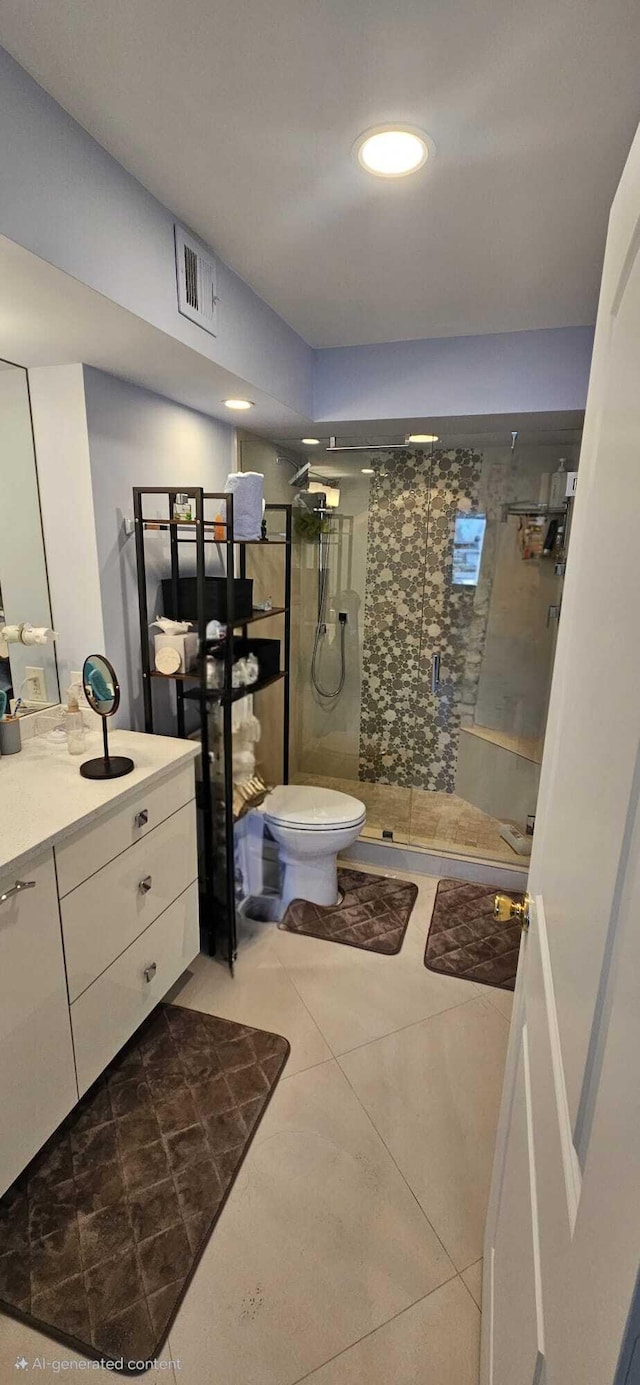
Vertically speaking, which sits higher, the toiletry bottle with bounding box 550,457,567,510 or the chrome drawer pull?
the toiletry bottle with bounding box 550,457,567,510

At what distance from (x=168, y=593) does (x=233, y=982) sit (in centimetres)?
143

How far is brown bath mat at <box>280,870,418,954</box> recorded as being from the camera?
2.38m

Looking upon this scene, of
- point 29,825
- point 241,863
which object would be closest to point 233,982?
point 241,863

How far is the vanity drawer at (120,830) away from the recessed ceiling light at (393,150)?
1552mm

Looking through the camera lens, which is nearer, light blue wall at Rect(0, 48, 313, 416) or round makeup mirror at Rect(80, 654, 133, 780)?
light blue wall at Rect(0, 48, 313, 416)

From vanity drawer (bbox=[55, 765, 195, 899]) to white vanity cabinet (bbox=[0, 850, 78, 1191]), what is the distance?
50mm

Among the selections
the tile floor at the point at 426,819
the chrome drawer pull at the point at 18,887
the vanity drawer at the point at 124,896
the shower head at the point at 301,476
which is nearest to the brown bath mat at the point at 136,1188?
the vanity drawer at the point at 124,896

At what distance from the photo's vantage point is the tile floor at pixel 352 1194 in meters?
1.16

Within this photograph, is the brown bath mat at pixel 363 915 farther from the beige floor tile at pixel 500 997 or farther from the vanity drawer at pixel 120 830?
the vanity drawer at pixel 120 830

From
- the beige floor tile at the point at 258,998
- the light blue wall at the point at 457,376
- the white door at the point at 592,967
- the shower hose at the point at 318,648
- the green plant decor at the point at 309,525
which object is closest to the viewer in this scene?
the white door at the point at 592,967

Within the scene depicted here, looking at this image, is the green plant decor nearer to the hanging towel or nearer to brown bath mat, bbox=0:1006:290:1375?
the hanging towel

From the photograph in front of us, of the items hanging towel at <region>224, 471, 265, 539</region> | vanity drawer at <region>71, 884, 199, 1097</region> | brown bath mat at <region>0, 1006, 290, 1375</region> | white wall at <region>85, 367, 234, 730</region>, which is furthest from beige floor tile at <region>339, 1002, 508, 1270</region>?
hanging towel at <region>224, 471, 265, 539</region>

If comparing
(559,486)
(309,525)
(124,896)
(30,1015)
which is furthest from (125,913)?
(559,486)

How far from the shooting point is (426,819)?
316 cm
